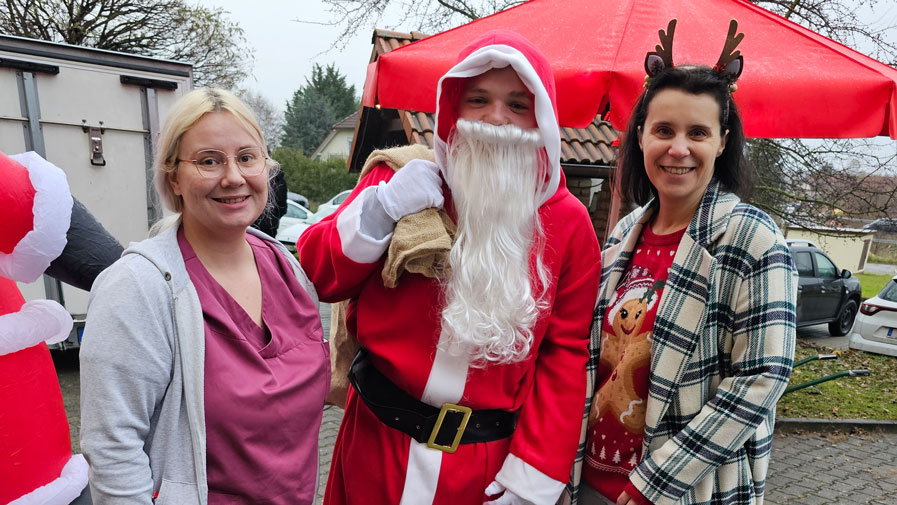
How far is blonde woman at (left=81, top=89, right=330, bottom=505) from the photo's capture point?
1.21 m

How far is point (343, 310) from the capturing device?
1.98m

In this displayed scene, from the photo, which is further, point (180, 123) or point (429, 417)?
point (429, 417)

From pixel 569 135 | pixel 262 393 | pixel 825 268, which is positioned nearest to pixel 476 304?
pixel 262 393

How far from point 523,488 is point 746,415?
2.05 feet

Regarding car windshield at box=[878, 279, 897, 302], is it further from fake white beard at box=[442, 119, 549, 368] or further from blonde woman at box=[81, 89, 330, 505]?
blonde woman at box=[81, 89, 330, 505]

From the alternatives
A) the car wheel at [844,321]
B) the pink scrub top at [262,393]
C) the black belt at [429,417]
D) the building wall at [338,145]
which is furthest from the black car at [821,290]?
the building wall at [338,145]

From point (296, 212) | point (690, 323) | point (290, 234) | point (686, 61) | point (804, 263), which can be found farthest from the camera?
point (296, 212)

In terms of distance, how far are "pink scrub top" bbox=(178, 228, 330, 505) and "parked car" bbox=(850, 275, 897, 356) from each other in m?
9.90

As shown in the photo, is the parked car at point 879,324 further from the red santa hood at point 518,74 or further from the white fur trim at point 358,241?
the white fur trim at point 358,241

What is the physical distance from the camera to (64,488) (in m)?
1.66

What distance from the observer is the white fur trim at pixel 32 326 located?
1549mm

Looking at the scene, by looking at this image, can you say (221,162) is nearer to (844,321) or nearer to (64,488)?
(64,488)

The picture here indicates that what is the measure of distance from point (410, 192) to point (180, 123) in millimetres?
606

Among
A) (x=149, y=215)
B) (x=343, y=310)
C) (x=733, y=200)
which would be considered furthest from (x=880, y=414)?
(x=149, y=215)
